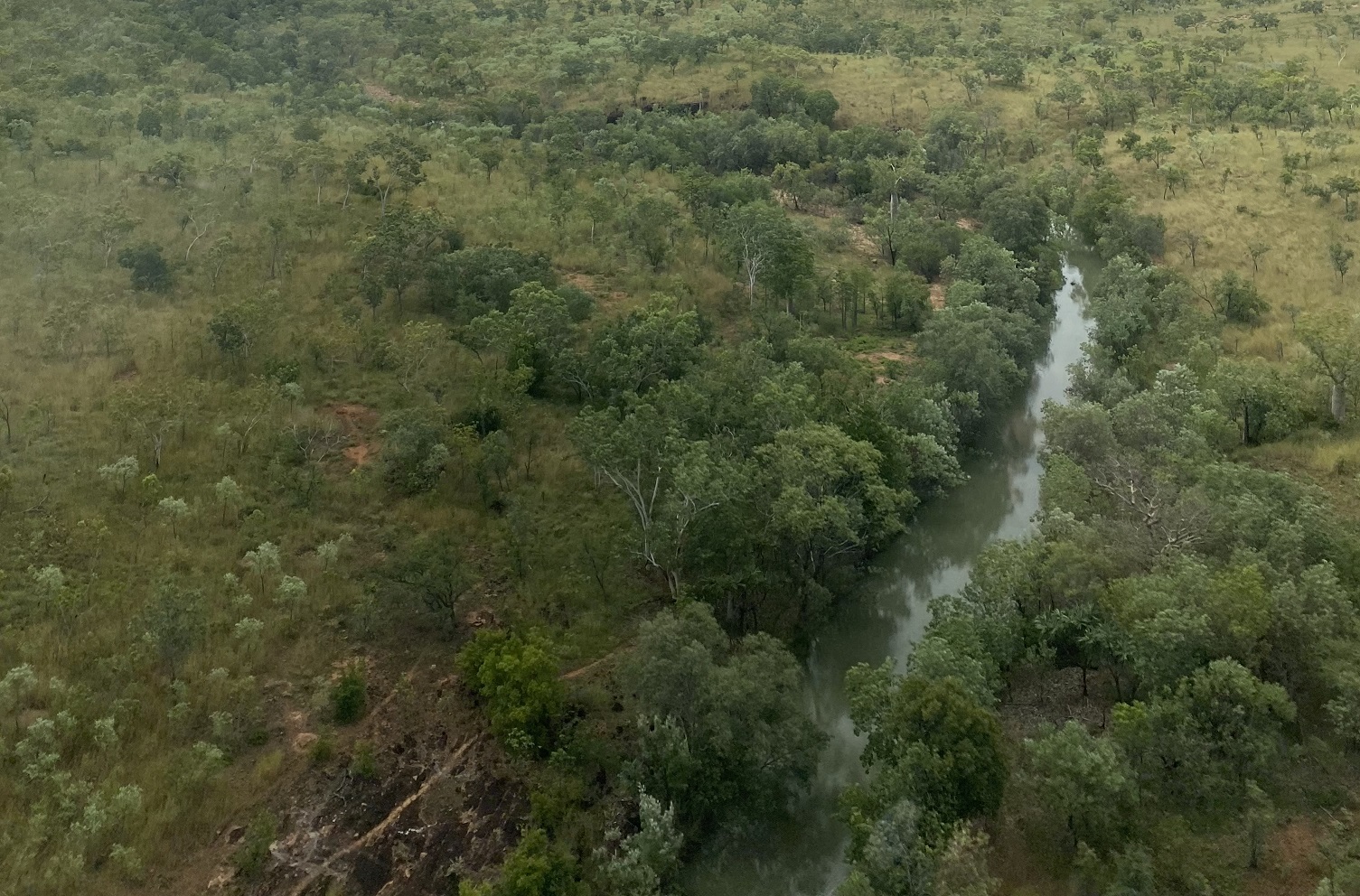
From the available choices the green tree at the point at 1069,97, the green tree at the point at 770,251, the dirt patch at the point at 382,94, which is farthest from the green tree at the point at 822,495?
the dirt patch at the point at 382,94

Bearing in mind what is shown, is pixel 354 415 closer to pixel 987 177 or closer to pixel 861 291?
pixel 861 291

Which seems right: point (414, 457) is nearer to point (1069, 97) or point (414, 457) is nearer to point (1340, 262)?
point (1340, 262)

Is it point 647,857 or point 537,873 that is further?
point 647,857

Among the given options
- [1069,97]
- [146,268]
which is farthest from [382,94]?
[1069,97]

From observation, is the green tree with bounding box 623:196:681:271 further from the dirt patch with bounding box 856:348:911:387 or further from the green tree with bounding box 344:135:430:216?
the green tree with bounding box 344:135:430:216

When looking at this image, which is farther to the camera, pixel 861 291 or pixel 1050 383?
pixel 861 291

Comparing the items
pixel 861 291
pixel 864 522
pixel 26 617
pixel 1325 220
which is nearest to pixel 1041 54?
pixel 1325 220

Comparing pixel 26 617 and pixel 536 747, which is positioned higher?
pixel 26 617
